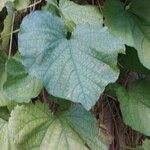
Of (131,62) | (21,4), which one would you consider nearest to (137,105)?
(131,62)

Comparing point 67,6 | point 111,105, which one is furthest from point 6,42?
point 111,105

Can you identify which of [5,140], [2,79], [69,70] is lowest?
[5,140]

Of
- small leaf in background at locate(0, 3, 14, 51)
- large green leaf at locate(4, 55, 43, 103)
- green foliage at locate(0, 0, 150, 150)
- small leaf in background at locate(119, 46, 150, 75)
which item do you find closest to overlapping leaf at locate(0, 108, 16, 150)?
green foliage at locate(0, 0, 150, 150)

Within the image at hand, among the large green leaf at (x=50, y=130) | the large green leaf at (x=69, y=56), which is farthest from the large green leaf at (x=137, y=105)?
the large green leaf at (x=69, y=56)

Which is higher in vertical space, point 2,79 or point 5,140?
point 2,79

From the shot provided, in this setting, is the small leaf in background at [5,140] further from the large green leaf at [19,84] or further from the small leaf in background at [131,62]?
the small leaf in background at [131,62]

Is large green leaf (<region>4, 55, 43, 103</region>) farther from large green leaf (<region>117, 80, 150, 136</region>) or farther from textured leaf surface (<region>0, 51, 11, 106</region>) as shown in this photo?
large green leaf (<region>117, 80, 150, 136</region>)

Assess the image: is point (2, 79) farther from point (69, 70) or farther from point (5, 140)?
point (69, 70)

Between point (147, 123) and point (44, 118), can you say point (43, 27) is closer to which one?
point (44, 118)
